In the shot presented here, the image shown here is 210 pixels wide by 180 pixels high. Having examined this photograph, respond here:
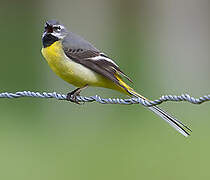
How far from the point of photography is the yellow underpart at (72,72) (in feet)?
16.9

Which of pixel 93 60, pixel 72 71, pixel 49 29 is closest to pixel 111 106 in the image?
pixel 49 29

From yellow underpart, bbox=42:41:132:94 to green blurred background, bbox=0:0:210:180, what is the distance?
1363 millimetres

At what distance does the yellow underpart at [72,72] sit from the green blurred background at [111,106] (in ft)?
4.47

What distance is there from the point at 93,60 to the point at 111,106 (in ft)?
13.8

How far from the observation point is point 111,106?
945cm

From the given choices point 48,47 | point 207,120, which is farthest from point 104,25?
point 48,47

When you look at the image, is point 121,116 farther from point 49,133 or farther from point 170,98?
point 170,98

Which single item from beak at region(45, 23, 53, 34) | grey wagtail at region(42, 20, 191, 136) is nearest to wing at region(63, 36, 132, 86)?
grey wagtail at region(42, 20, 191, 136)

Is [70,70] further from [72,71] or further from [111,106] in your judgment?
[111,106]

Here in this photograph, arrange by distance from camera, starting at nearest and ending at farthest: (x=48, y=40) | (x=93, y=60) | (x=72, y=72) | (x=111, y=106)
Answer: (x=72, y=72) < (x=93, y=60) < (x=48, y=40) < (x=111, y=106)

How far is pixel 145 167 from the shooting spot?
6.52 m

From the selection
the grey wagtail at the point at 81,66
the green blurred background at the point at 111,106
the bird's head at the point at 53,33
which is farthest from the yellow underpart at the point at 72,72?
the green blurred background at the point at 111,106

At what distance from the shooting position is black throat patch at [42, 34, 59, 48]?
5355mm

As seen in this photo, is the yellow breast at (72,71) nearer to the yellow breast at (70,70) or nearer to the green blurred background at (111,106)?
the yellow breast at (70,70)
